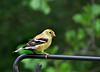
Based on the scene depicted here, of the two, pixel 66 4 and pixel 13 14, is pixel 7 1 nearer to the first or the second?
pixel 13 14

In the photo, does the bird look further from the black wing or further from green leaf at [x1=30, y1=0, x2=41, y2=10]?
green leaf at [x1=30, y1=0, x2=41, y2=10]

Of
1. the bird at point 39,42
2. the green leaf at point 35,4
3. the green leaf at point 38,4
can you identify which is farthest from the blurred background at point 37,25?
the bird at point 39,42

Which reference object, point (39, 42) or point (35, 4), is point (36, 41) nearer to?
point (39, 42)

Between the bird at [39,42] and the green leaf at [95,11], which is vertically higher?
the green leaf at [95,11]

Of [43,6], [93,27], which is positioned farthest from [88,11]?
[43,6]

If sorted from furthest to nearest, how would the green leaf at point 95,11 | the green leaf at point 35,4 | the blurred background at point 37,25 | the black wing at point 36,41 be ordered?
the blurred background at point 37,25, the green leaf at point 95,11, the green leaf at point 35,4, the black wing at point 36,41

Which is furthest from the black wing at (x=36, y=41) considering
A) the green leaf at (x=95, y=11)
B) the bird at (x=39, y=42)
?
the green leaf at (x=95, y=11)

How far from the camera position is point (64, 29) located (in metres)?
7.76

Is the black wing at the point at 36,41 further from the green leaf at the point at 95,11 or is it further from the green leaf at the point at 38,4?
the green leaf at the point at 95,11

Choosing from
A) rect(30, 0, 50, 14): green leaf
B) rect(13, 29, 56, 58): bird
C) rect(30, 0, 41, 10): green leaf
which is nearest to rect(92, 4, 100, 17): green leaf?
rect(30, 0, 50, 14): green leaf

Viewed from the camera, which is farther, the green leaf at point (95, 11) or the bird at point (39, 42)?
the green leaf at point (95, 11)

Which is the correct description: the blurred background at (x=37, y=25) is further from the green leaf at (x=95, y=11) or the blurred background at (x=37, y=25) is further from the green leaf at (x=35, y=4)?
the green leaf at (x=35, y=4)

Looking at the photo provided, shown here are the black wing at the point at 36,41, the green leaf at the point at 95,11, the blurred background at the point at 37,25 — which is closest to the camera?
the black wing at the point at 36,41

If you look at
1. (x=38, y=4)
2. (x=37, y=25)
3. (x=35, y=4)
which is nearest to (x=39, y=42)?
(x=35, y=4)
